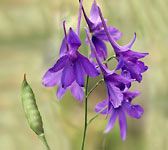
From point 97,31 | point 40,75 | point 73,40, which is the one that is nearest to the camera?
point 73,40

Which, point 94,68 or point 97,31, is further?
point 97,31

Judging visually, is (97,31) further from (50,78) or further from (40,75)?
(40,75)

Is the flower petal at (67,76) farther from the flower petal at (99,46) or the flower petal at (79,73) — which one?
the flower petal at (99,46)

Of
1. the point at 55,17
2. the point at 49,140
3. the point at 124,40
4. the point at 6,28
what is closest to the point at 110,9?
the point at 124,40

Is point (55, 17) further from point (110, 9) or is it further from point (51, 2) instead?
point (110, 9)

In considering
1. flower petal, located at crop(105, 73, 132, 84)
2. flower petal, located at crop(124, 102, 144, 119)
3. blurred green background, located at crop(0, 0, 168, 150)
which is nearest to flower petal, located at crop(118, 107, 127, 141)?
flower petal, located at crop(124, 102, 144, 119)

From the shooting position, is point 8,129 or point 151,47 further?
point 151,47

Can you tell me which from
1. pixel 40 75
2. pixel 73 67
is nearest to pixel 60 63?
pixel 73 67

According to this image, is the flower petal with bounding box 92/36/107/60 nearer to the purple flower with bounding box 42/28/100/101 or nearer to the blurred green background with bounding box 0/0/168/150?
the purple flower with bounding box 42/28/100/101
